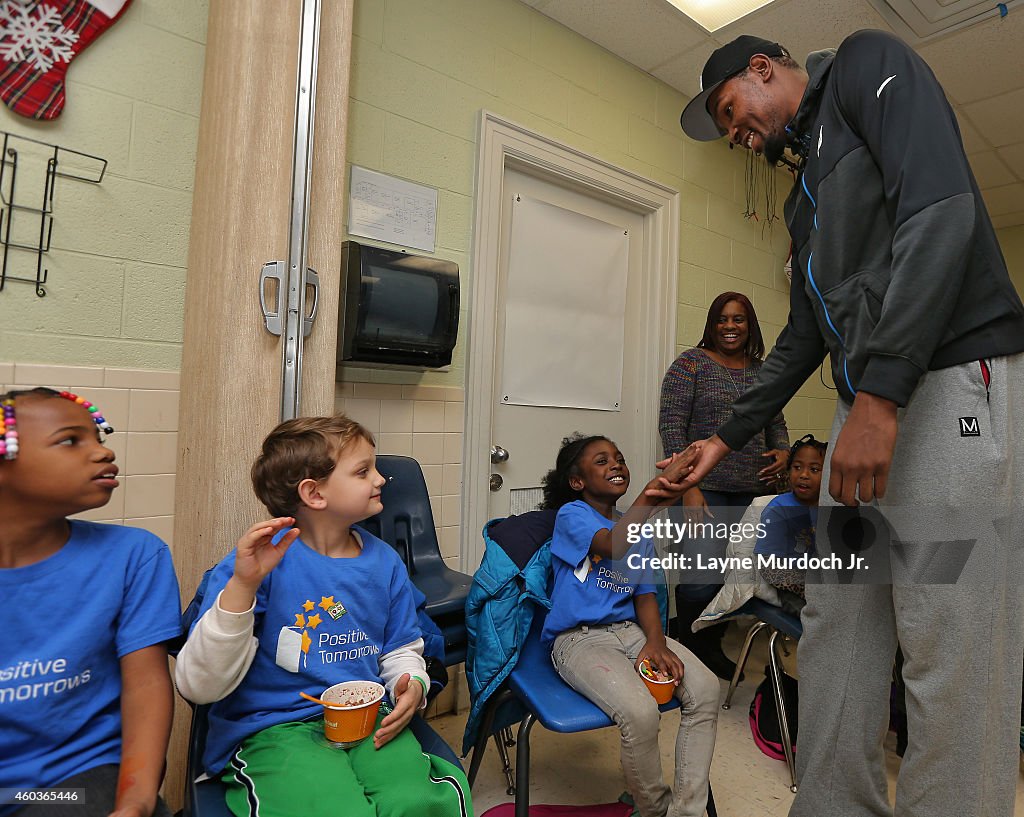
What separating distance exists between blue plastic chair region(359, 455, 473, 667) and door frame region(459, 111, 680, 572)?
502 mm

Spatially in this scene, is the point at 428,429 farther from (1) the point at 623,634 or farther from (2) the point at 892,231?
(2) the point at 892,231

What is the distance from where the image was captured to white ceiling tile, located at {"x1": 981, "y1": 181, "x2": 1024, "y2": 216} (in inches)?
176

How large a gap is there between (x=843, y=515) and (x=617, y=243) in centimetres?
207

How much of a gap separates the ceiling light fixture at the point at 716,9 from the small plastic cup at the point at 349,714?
2.83 metres

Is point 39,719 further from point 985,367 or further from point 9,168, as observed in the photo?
point 985,367

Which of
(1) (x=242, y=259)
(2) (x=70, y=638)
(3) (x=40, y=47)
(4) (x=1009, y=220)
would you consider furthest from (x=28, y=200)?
(4) (x=1009, y=220)

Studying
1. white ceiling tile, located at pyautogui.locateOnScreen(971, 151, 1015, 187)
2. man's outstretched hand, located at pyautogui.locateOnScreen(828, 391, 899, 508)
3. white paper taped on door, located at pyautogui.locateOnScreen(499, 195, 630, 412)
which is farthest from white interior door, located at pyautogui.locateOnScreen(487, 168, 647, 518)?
white ceiling tile, located at pyautogui.locateOnScreen(971, 151, 1015, 187)

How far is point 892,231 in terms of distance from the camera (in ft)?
3.91

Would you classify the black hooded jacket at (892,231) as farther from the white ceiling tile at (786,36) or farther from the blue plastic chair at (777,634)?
the white ceiling tile at (786,36)

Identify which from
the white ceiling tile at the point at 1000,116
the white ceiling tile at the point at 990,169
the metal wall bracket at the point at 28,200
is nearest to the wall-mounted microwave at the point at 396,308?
the metal wall bracket at the point at 28,200

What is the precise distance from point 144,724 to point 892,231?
59.5 inches

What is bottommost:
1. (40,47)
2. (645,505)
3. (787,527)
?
(787,527)

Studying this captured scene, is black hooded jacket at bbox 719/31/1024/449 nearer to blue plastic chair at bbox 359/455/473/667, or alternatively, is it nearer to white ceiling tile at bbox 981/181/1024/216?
blue plastic chair at bbox 359/455/473/667

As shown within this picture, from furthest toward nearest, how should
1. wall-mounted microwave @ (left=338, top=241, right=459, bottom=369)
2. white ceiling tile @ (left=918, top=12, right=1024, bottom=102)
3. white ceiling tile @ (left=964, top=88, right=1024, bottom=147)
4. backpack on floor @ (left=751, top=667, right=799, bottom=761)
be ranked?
white ceiling tile @ (left=964, top=88, right=1024, bottom=147) → white ceiling tile @ (left=918, top=12, right=1024, bottom=102) → backpack on floor @ (left=751, top=667, right=799, bottom=761) → wall-mounted microwave @ (left=338, top=241, right=459, bottom=369)
